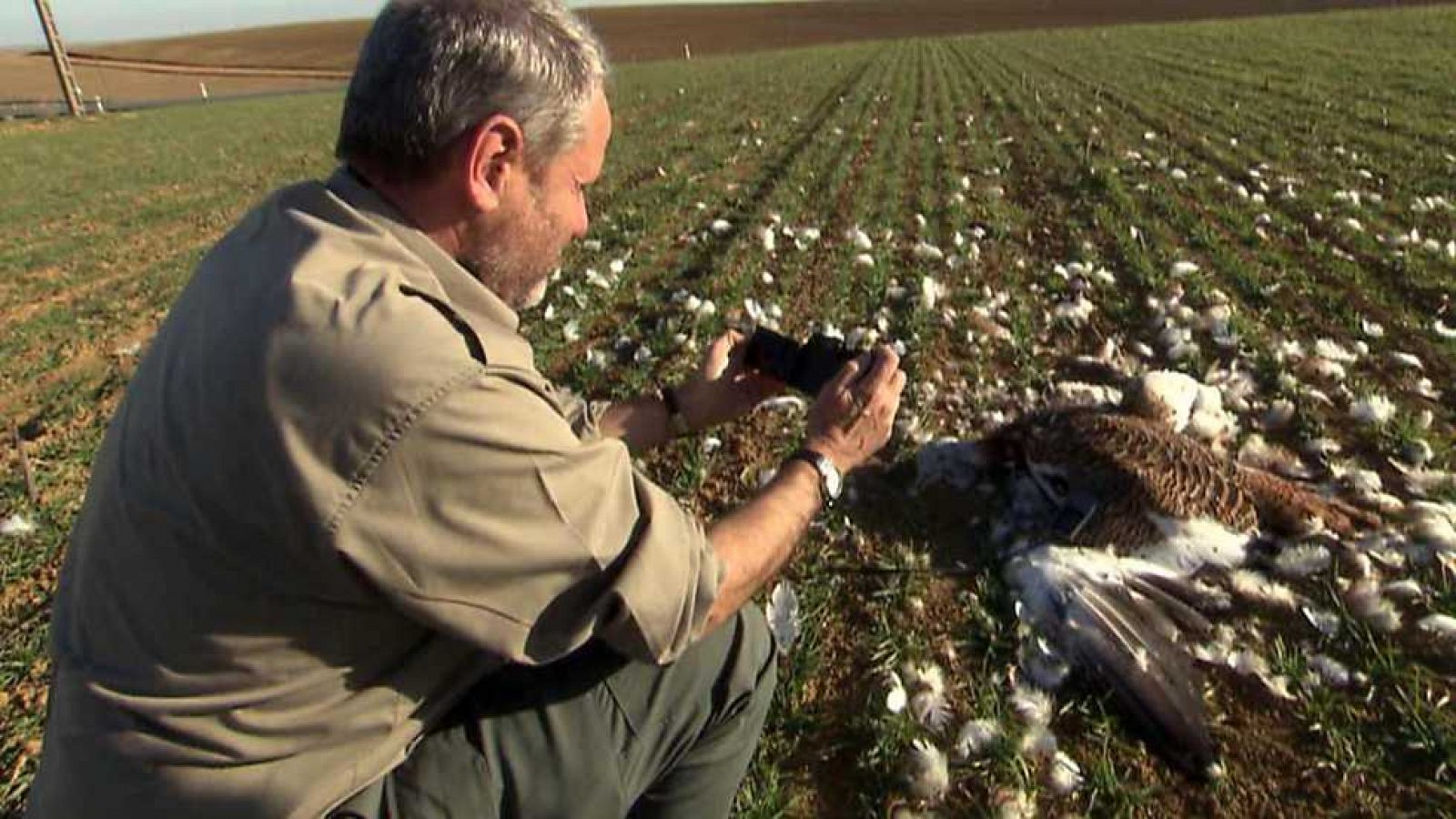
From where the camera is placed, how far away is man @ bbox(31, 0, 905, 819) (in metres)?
1.60

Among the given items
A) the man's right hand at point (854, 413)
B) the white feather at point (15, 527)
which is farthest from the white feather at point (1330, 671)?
the white feather at point (15, 527)

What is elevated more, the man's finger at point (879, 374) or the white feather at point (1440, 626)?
the man's finger at point (879, 374)

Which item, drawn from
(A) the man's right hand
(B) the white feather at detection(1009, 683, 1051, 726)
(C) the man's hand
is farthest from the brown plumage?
(A) the man's right hand

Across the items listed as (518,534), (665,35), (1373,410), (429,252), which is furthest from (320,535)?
(665,35)

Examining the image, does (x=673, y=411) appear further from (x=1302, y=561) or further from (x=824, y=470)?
A: (x=1302, y=561)

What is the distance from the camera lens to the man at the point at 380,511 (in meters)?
1.60

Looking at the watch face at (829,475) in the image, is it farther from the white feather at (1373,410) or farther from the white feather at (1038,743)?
the white feather at (1373,410)

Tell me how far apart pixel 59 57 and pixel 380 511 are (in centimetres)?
4974

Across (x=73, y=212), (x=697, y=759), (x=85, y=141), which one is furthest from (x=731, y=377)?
(x=85, y=141)

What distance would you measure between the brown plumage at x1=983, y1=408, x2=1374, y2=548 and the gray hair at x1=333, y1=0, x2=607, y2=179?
2799 millimetres

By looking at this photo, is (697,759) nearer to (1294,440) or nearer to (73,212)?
(1294,440)

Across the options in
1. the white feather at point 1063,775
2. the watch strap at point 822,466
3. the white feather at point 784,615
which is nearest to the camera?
the watch strap at point 822,466

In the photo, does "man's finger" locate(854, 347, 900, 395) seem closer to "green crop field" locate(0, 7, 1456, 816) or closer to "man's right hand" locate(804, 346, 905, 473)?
"man's right hand" locate(804, 346, 905, 473)

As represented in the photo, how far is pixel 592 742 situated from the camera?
2.24 metres
